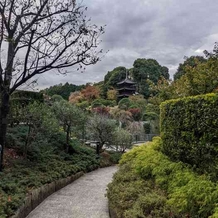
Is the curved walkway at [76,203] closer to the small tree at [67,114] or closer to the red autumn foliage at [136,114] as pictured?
the small tree at [67,114]

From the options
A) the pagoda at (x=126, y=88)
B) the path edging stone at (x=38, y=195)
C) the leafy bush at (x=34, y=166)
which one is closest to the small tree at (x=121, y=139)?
the leafy bush at (x=34, y=166)

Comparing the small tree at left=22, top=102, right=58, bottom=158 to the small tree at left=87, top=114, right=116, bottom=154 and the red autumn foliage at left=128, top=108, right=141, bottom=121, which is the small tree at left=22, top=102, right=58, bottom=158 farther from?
the red autumn foliage at left=128, top=108, right=141, bottom=121

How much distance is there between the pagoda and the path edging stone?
120 feet

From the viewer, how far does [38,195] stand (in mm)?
6102

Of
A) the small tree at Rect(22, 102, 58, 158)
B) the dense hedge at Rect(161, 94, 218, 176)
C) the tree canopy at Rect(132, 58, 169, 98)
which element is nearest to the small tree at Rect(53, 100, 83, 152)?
the small tree at Rect(22, 102, 58, 158)

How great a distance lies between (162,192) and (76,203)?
105 inches

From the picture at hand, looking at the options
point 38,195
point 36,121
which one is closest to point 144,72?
point 36,121

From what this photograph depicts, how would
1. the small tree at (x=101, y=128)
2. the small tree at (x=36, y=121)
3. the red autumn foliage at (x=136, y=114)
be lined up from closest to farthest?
the small tree at (x=36, y=121) → the small tree at (x=101, y=128) → the red autumn foliage at (x=136, y=114)

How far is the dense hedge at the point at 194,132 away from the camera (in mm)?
4133

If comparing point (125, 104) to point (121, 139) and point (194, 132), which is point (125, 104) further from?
point (194, 132)

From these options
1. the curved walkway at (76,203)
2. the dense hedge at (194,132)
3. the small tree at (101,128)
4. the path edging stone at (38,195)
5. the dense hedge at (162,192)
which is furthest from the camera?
the small tree at (101,128)

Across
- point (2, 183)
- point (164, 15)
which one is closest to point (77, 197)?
point (2, 183)

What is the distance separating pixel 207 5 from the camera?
7488 millimetres

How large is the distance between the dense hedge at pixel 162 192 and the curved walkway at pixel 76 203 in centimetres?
78
